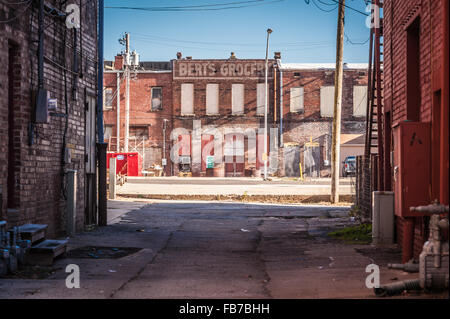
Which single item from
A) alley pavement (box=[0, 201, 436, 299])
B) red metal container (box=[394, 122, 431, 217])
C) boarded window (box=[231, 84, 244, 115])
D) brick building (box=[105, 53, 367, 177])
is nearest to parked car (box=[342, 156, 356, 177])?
brick building (box=[105, 53, 367, 177])

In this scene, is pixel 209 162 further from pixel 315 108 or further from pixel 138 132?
pixel 315 108

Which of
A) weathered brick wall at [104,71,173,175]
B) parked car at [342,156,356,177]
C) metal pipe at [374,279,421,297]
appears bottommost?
metal pipe at [374,279,421,297]

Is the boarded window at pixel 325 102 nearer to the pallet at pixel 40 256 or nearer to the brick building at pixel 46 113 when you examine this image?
the brick building at pixel 46 113

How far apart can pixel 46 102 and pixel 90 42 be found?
3993mm

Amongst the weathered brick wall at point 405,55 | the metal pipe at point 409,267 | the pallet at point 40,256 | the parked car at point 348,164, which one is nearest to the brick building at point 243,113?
the parked car at point 348,164

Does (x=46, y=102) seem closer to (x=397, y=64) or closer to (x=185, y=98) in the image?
(x=397, y=64)

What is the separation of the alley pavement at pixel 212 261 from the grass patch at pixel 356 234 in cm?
31

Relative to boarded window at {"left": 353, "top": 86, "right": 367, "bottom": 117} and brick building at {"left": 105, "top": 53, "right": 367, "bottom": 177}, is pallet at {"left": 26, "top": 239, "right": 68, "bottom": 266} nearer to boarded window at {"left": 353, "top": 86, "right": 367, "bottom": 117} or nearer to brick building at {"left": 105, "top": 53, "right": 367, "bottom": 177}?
brick building at {"left": 105, "top": 53, "right": 367, "bottom": 177}

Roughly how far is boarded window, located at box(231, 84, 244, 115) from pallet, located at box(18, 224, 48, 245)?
132 feet

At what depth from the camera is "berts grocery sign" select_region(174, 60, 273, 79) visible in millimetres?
48375

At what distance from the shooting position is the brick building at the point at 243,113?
48125 millimetres

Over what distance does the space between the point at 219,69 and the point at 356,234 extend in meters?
38.0

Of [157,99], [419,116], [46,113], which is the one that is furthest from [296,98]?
[419,116]
